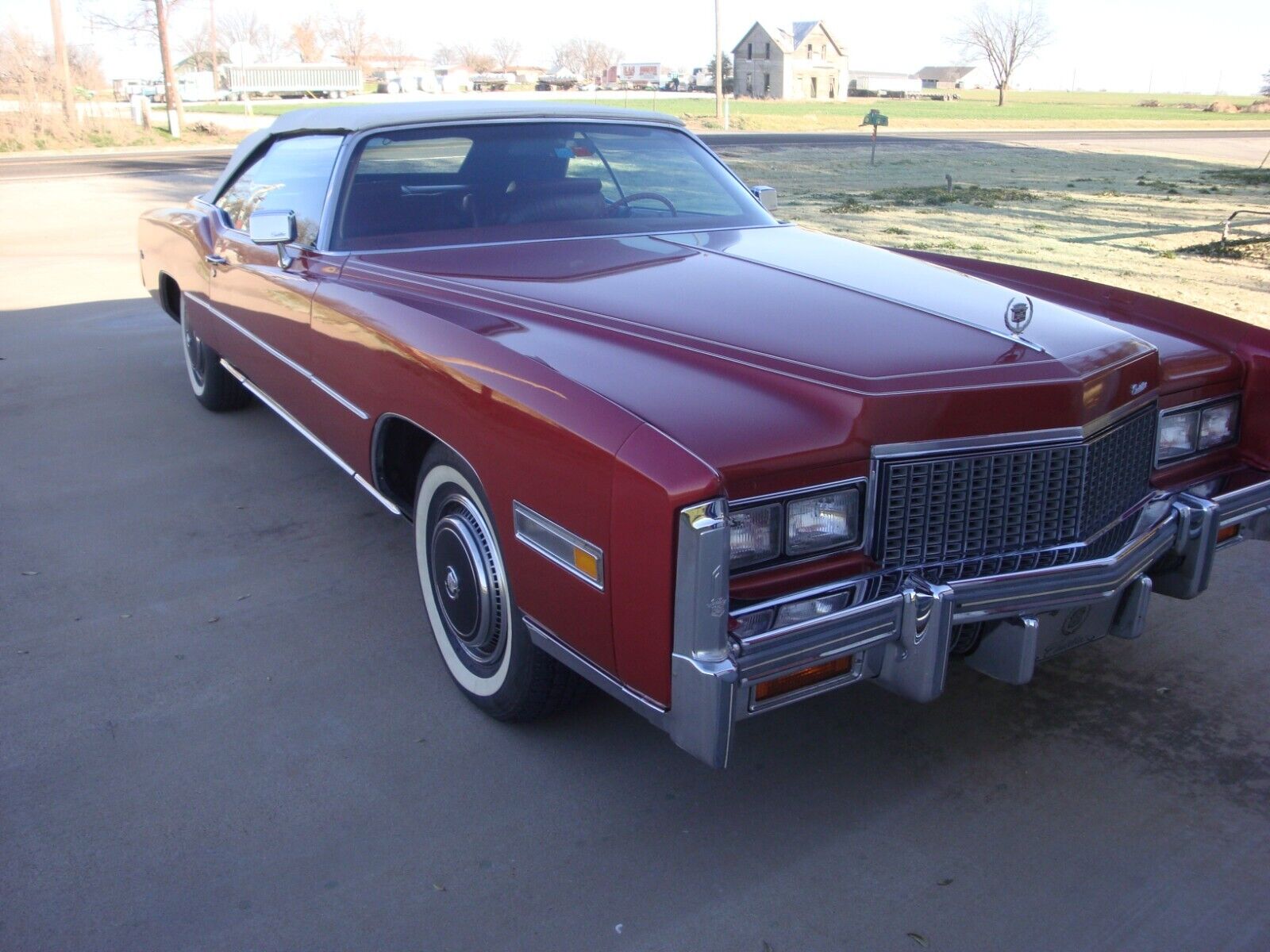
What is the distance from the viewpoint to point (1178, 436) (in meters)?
3.08

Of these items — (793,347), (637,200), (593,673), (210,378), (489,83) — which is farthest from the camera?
(489,83)

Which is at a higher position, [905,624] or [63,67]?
[63,67]

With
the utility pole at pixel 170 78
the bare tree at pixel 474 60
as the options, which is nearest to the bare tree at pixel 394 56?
the bare tree at pixel 474 60

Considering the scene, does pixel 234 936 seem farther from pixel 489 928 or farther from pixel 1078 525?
pixel 1078 525

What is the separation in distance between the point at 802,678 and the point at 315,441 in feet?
7.88

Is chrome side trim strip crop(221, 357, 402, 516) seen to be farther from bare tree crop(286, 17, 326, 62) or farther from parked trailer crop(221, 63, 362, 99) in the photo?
bare tree crop(286, 17, 326, 62)

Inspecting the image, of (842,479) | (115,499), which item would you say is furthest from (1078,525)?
(115,499)

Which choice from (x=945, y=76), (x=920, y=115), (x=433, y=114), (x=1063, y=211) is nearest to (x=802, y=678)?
(x=433, y=114)

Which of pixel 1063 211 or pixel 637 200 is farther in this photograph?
pixel 1063 211

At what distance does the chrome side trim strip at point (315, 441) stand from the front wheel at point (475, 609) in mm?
298

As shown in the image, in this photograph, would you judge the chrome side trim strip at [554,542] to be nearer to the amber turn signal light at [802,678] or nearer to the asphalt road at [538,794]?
the amber turn signal light at [802,678]

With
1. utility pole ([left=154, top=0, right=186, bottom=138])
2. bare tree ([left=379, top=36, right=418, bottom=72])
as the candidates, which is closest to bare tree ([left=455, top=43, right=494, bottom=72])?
bare tree ([left=379, top=36, right=418, bottom=72])

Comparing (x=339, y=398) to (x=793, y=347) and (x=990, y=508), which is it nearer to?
(x=793, y=347)

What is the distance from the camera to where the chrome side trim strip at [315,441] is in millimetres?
3447
